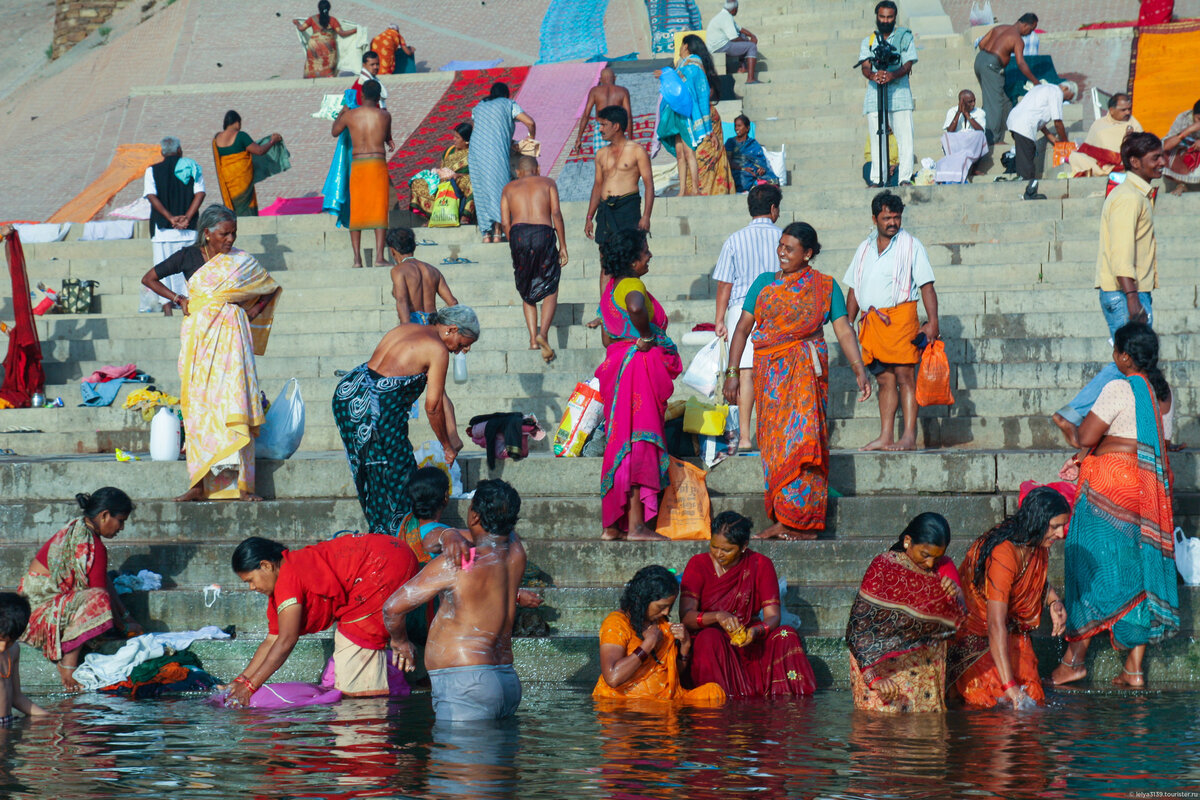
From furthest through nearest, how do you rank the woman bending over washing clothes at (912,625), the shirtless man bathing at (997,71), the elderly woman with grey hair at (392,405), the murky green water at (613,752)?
the shirtless man bathing at (997,71) < the elderly woman with grey hair at (392,405) < the woman bending over washing clothes at (912,625) < the murky green water at (613,752)

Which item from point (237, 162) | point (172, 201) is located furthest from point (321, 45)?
point (172, 201)

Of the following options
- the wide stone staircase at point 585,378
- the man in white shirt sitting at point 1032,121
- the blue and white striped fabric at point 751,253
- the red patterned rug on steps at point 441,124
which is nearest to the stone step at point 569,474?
the wide stone staircase at point 585,378

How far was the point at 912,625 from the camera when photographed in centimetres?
609

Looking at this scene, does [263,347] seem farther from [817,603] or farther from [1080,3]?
[1080,3]

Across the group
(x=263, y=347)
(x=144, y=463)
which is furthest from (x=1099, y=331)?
(x=144, y=463)

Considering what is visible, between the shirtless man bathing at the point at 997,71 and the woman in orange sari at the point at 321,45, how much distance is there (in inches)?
379

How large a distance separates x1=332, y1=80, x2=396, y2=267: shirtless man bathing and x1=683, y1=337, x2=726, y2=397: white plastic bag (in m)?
4.47

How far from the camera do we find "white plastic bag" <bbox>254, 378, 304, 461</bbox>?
330 inches

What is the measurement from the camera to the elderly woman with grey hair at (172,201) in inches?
487

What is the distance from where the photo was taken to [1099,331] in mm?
9570

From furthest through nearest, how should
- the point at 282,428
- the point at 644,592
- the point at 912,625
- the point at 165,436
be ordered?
the point at 165,436 → the point at 282,428 → the point at 644,592 → the point at 912,625

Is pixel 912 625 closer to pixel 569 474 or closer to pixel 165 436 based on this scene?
pixel 569 474

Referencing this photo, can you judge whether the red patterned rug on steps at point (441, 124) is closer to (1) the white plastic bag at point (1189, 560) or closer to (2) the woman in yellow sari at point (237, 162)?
(2) the woman in yellow sari at point (237, 162)

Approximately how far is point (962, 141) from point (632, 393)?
24.2 ft
